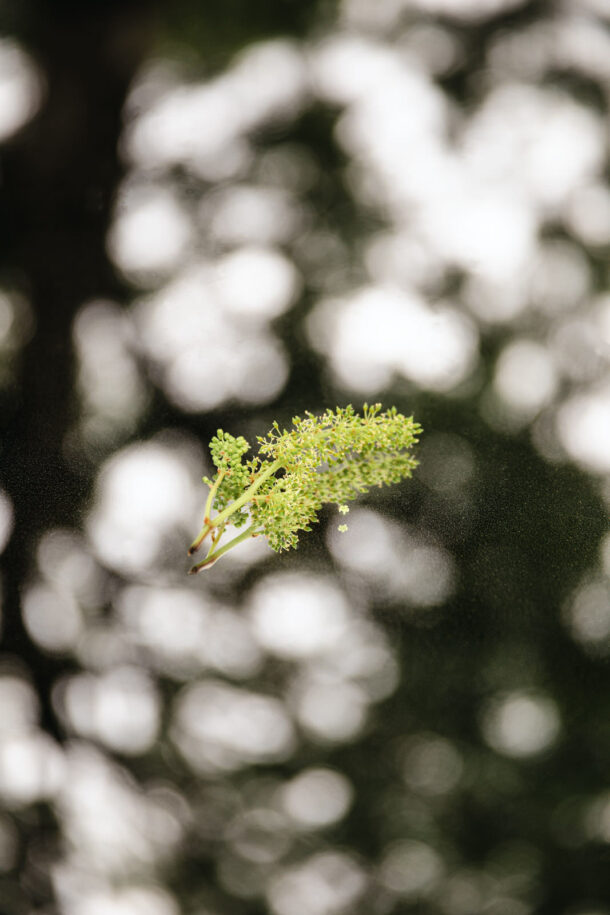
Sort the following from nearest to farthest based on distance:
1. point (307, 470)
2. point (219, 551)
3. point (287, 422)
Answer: point (307, 470) < point (219, 551) < point (287, 422)

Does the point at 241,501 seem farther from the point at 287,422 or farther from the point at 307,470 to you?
the point at 287,422

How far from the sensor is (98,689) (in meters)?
1.93

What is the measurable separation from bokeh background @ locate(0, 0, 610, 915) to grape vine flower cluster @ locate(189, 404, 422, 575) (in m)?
0.22

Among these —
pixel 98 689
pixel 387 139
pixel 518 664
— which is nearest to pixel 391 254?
pixel 387 139

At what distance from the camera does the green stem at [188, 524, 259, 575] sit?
5.56 ft

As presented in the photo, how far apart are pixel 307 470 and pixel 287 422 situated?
33 centimetres

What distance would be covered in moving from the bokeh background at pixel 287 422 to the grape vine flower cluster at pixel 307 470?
0.73 ft

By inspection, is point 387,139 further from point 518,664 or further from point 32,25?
point 518,664

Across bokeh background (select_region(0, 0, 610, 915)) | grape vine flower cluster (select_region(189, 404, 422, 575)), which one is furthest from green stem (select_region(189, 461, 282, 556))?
bokeh background (select_region(0, 0, 610, 915))

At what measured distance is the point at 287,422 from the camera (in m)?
1.92

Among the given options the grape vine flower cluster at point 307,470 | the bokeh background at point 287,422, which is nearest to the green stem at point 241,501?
the grape vine flower cluster at point 307,470

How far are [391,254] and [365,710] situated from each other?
56.8 inches

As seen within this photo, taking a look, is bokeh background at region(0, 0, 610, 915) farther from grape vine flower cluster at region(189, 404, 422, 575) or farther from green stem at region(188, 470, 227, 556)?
grape vine flower cluster at region(189, 404, 422, 575)

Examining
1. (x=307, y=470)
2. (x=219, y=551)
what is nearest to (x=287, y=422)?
(x=307, y=470)
